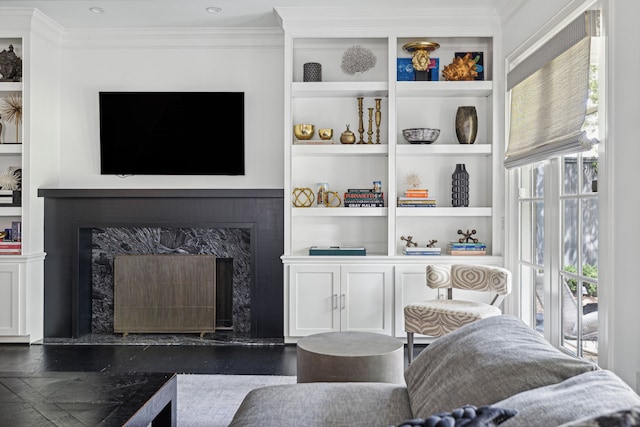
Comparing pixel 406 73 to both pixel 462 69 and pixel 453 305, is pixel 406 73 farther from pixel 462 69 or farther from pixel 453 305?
pixel 453 305

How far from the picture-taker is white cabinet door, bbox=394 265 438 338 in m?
4.61

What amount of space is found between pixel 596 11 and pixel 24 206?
4361mm

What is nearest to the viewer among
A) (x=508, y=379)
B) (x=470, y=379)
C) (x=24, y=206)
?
(x=508, y=379)

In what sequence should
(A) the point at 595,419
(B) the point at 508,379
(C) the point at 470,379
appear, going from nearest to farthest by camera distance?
(A) the point at 595,419 < (B) the point at 508,379 < (C) the point at 470,379

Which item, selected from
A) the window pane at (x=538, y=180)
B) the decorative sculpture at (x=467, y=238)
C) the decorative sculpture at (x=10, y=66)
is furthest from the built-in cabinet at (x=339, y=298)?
the decorative sculpture at (x=10, y=66)

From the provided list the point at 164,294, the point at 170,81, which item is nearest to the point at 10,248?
the point at 164,294

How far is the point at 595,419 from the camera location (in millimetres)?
756

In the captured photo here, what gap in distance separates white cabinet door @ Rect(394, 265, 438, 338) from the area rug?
4.00 feet

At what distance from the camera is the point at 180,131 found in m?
4.95

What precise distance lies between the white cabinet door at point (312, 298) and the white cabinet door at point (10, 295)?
87.8 inches

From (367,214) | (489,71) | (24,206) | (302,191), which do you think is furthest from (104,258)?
(489,71)

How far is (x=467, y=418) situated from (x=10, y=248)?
4676mm

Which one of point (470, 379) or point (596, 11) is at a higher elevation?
point (596, 11)

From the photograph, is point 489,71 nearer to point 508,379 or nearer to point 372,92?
point 372,92
